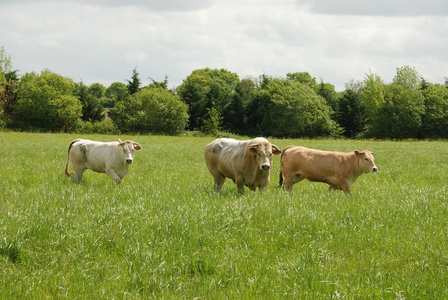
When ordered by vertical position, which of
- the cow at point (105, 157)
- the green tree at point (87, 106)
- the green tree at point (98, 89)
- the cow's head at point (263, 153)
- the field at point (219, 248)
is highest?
the green tree at point (98, 89)

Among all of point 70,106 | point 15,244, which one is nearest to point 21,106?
point 70,106

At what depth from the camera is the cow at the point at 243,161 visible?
942 centimetres

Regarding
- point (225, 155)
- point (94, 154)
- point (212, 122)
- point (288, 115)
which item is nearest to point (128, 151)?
point (94, 154)

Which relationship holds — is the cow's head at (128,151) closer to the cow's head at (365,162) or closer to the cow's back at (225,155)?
the cow's back at (225,155)

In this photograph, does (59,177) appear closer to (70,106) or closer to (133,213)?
(133,213)

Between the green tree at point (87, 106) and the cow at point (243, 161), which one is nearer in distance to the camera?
the cow at point (243, 161)

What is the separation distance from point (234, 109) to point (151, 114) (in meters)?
15.3

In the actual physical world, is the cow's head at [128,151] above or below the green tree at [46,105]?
below

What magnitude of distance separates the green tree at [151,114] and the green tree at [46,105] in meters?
7.04

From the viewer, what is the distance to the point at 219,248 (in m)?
5.66

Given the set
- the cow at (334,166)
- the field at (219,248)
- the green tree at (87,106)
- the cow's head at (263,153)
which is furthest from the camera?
the green tree at (87,106)

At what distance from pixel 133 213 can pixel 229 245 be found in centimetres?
196

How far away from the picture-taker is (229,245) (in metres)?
5.81

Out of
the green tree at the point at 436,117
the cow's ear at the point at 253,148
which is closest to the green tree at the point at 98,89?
the green tree at the point at 436,117
